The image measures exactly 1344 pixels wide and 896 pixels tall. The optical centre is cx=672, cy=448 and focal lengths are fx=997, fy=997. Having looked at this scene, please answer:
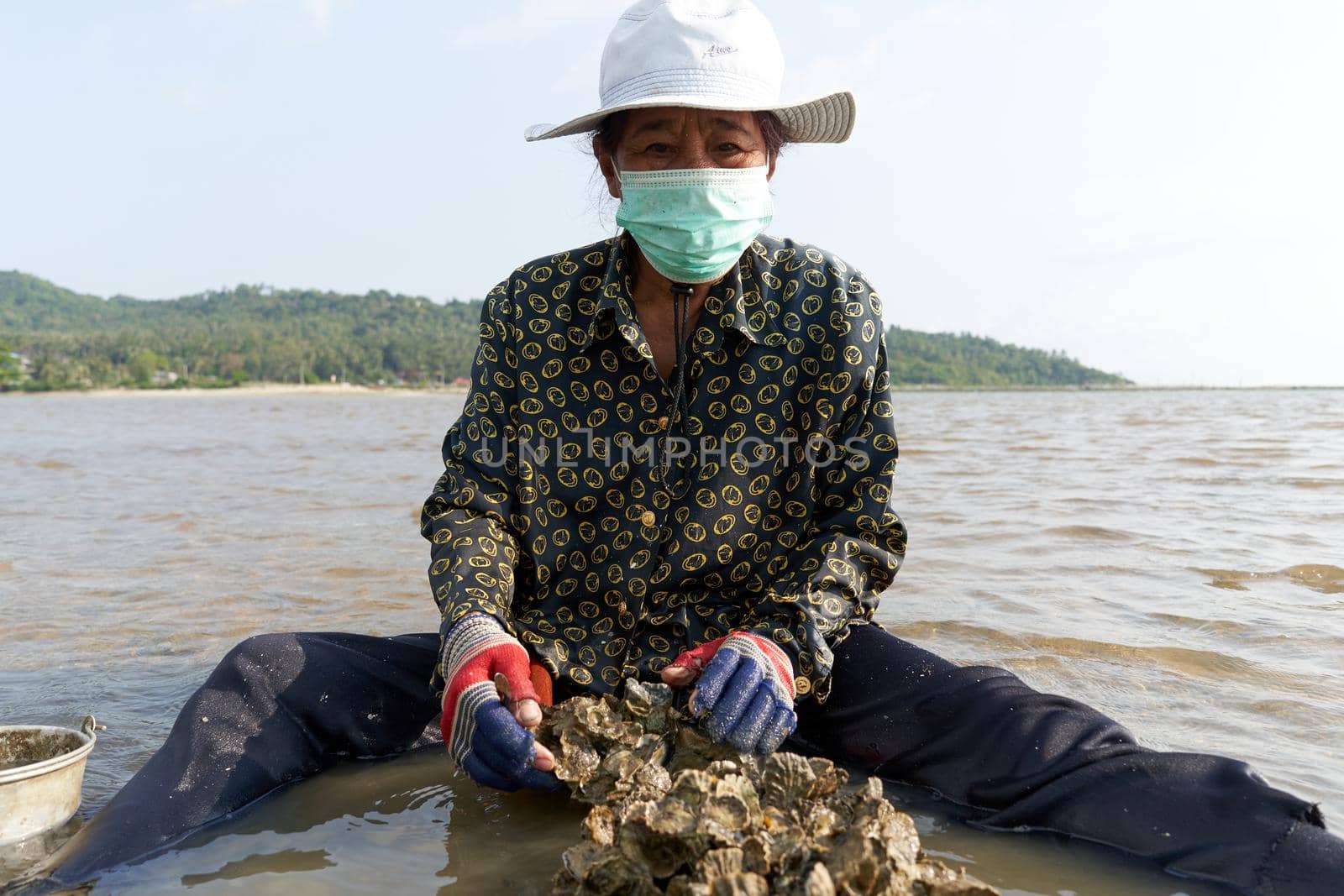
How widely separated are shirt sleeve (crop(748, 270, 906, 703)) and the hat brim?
0.36 meters

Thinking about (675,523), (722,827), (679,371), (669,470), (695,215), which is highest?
(695,215)

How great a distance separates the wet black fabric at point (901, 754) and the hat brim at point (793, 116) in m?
1.18

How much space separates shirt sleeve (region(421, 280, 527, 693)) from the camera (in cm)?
212

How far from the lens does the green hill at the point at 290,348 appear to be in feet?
228

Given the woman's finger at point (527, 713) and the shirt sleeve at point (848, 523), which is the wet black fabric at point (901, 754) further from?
the woman's finger at point (527, 713)

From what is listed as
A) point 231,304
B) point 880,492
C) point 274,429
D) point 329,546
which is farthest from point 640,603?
point 231,304

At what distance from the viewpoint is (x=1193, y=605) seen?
3789 mm

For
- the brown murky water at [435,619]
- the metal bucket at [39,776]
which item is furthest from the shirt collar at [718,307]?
the metal bucket at [39,776]

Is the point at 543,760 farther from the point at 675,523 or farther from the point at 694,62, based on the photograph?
the point at 694,62

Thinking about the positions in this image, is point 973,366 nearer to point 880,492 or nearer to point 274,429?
point 274,429

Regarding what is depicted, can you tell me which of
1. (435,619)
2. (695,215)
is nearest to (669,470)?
(695,215)

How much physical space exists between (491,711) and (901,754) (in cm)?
93

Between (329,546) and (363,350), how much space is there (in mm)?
83714

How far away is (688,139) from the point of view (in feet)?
7.02
